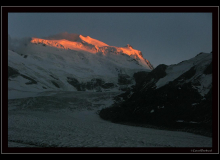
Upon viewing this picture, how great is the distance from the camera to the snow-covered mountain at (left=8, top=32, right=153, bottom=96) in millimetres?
67519

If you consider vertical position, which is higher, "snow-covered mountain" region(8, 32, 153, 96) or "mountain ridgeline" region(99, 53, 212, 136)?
"snow-covered mountain" region(8, 32, 153, 96)

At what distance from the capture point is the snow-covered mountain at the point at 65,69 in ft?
222

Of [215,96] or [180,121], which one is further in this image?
[180,121]

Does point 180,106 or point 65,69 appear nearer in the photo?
point 180,106

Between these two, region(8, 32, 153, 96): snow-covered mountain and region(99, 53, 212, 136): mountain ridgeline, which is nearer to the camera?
region(99, 53, 212, 136): mountain ridgeline

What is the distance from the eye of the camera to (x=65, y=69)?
3903 inches

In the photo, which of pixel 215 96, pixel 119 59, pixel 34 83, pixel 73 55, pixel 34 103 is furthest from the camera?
pixel 119 59

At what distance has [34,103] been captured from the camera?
27.7 meters

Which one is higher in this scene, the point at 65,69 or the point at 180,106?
the point at 65,69
